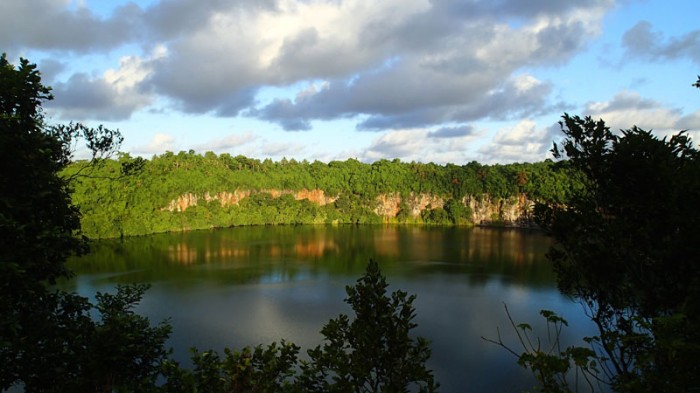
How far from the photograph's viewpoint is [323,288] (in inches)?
1248

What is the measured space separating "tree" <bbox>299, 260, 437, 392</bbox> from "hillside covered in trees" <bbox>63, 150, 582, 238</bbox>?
72197mm

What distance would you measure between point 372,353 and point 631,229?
3309 millimetres

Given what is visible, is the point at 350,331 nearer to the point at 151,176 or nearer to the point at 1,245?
the point at 1,245

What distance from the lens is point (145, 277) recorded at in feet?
113

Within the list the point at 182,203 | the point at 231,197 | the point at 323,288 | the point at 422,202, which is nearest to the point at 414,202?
the point at 422,202

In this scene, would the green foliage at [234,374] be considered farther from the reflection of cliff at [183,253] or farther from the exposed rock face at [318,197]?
the exposed rock face at [318,197]

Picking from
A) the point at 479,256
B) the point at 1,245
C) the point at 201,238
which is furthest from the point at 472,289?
the point at 201,238

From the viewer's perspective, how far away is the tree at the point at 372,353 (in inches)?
207

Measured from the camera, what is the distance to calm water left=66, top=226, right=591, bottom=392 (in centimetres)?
1945

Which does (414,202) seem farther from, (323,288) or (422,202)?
(323,288)

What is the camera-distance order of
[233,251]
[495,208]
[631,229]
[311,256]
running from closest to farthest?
[631,229]
[311,256]
[233,251]
[495,208]

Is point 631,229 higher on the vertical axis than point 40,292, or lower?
higher

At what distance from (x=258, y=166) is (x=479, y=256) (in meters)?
68.8

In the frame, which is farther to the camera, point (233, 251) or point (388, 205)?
point (388, 205)
